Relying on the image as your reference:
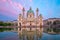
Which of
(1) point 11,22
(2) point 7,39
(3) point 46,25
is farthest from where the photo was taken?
(3) point 46,25

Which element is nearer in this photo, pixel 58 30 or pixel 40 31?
pixel 40 31

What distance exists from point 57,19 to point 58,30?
45cm

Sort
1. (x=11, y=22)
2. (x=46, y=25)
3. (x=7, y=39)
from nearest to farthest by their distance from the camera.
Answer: (x=7, y=39)
(x=11, y=22)
(x=46, y=25)

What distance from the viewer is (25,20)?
5383 millimetres

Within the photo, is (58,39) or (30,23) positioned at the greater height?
(30,23)

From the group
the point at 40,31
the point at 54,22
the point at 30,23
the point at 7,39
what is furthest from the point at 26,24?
the point at 7,39

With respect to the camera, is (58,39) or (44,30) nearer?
(58,39)

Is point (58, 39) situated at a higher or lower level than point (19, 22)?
lower

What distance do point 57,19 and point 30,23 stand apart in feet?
3.05

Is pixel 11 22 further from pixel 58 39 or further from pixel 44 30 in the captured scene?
pixel 58 39

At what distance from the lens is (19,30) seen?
4969mm

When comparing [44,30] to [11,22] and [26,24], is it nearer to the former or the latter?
[26,24]

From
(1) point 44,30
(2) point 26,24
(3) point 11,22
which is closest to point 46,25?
(1) point 44,30

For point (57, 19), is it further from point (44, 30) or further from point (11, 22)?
point (11, 22)
